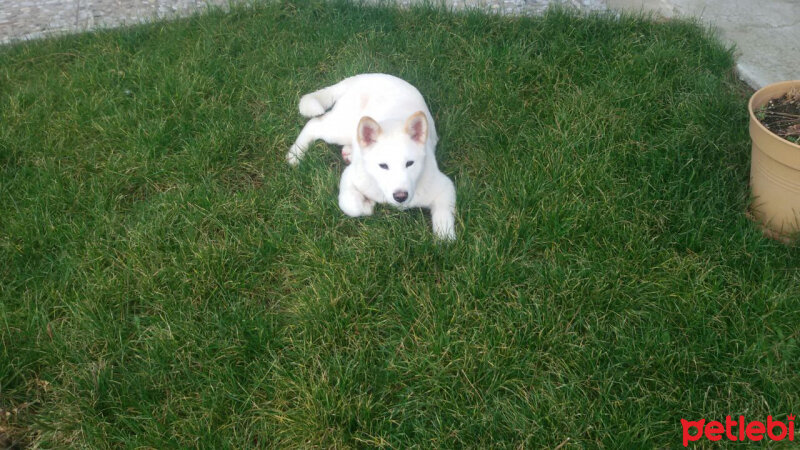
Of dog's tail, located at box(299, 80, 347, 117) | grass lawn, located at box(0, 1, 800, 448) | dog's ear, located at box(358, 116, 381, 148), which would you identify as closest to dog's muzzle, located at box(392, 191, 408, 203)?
grass lawn, located at box(0, 1, 800, 448)

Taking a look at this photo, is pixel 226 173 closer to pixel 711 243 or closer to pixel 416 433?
pixel 416 433

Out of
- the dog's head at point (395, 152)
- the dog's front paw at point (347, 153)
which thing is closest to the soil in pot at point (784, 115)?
the dog's head at point (395, 152)

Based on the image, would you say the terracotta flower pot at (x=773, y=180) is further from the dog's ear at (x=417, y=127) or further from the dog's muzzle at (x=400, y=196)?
the dog's muzzle at (x=400, y=196)

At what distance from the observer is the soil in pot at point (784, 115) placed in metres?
2.98

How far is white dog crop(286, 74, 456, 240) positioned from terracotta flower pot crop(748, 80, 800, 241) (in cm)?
153

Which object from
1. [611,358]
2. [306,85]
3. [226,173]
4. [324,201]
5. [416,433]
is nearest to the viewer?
[416,433]

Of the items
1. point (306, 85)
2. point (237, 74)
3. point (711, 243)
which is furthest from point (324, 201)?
point (711, 243)

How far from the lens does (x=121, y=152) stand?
3.54m

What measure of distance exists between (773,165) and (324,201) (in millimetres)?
2231

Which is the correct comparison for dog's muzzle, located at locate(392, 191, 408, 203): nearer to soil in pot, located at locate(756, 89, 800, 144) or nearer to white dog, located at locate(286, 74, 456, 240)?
white dog, located at locate(286, 74, 456, 240)

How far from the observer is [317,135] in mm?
3572

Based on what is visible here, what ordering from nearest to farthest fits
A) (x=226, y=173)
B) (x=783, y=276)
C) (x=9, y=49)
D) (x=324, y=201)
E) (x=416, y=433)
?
(x=416, y=433)
(x=783, y=276)
(x=324, y=201)
(x=226, y=173)
(x=9, y=49)

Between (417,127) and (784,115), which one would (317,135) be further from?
(784,115)

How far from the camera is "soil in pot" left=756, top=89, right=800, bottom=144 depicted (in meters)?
2.98
